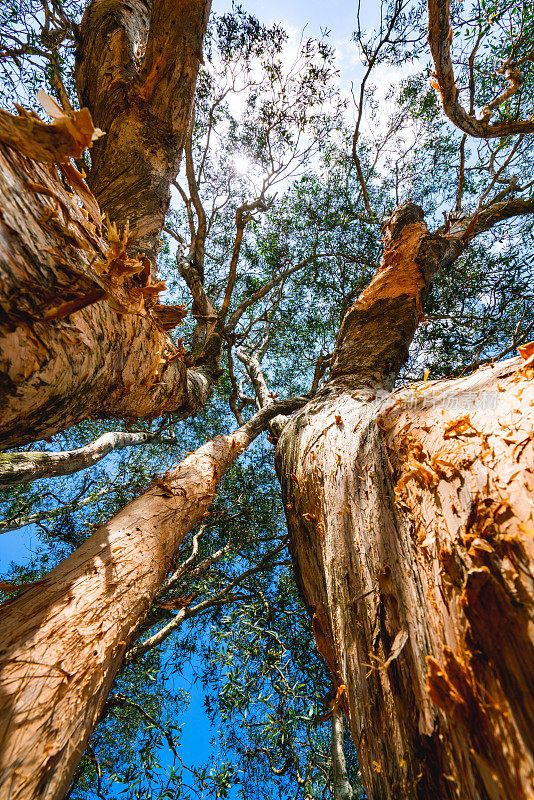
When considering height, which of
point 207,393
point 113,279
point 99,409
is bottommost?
point 207,393

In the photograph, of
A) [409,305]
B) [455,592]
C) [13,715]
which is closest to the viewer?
[455,592]

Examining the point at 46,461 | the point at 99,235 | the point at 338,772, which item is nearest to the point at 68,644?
the point at 99,235

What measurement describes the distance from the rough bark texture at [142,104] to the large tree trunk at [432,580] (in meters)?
2.21

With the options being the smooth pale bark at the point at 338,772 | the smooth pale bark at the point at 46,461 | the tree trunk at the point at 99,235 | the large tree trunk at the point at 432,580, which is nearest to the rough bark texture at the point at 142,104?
the tree trunk at the point at 99,235

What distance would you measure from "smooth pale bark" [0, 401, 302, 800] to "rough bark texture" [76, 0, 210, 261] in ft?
6.51

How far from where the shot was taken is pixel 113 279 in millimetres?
1366

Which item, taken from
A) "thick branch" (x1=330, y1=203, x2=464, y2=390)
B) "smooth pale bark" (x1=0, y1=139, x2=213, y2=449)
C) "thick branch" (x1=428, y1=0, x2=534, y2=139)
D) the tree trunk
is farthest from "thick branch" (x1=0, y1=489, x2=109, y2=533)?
"thick branch" (x1=428, y1=0, x2=534, y2=139)

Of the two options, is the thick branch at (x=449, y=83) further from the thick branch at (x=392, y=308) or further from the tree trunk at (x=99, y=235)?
the tree trunk at (x=99, y=235)

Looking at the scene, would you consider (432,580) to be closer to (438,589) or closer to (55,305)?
(438,589)

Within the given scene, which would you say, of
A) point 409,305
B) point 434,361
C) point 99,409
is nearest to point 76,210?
point 99,409

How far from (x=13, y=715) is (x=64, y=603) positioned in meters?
0.38

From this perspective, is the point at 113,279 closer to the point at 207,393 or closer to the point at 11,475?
the point at 207,393

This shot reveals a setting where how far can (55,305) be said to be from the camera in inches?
39.8

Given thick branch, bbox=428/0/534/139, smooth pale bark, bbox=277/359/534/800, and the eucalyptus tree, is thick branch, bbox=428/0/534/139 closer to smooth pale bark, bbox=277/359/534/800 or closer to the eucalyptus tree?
the eucalyptus tree
